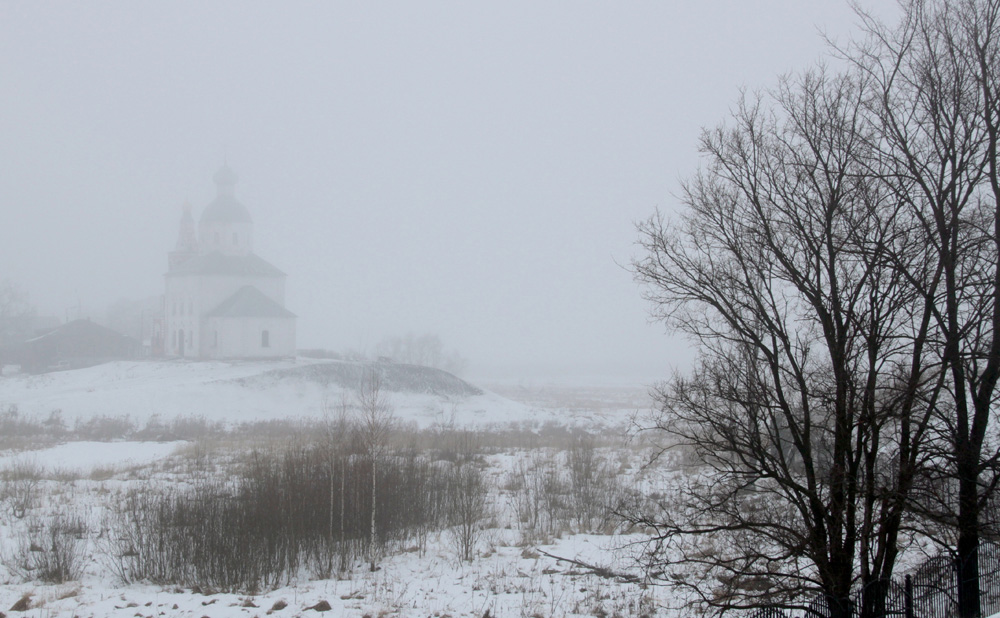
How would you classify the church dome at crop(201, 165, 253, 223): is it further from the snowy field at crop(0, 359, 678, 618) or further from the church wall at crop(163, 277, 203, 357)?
the snowy field at crop(0, 359, 678, 618)

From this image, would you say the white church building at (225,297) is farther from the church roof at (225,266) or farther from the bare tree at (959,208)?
the bare tree at (959,208)

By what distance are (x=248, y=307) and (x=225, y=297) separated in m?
4.42

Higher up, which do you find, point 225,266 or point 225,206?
point 225,206

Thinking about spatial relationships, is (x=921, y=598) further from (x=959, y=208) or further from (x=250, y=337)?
(x=250, y=337)

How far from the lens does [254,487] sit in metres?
15.3

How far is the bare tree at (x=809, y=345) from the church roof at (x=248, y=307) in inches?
2306

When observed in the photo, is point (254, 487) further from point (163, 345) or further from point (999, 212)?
point (163, 345)

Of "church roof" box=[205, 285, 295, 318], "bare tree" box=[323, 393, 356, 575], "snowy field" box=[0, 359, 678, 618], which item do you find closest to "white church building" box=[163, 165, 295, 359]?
"church roof" box=[205, 285, 295, 318]

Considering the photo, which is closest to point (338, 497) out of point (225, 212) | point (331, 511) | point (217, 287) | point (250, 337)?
point (331, 511)

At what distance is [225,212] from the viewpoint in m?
72.8

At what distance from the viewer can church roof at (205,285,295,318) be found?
64375 millimetres

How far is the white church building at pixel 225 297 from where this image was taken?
212ft

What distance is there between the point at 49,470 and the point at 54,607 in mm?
13741

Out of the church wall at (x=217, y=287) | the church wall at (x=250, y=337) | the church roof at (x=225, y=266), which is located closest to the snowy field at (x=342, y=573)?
the church wall at (x=250, y=337)
